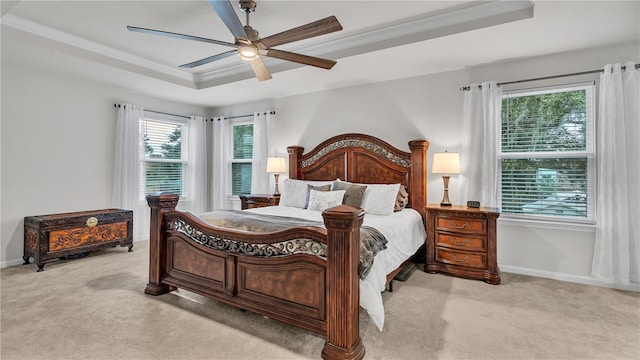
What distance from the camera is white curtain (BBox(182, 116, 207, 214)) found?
5.88 m

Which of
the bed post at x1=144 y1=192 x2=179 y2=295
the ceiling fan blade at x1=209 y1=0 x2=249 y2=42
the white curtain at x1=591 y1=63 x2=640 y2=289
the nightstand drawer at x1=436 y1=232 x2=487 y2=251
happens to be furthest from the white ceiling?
the nightstand drawer at x1=436 y1=232 x2=487 y2=251

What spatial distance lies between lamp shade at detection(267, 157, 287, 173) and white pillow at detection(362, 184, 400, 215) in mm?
1730

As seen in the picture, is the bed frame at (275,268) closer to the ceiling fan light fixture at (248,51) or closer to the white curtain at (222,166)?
the ceiling fan light fixture at (248,51)

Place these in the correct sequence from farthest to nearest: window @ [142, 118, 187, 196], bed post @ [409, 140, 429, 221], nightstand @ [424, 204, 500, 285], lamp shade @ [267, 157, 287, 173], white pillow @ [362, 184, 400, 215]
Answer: window @ [142, 118, 187, 196] < lamp shade @ [267, 157, 287, 173] < bed post @ [409, 140, 429, 221] < white pillow @ [362, 184, 400, 215] < nightstand @ [424, 204, 500, 285]

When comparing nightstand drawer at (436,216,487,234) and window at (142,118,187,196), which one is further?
window at (142,118,187,196)

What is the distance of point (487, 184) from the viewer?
3.62 metres

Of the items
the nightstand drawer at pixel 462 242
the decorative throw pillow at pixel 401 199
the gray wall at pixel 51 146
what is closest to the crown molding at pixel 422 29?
the decorative throw pillow at pixel 401 199

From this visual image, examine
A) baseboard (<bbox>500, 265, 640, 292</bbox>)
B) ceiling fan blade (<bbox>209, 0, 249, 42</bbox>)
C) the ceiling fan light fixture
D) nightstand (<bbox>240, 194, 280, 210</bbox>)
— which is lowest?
baseboard (<bbox>500, 265, 640, 292</bbox>)

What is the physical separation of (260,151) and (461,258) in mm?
3578

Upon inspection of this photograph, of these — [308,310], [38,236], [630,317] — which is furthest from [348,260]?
[38,236]

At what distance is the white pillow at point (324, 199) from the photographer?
12.2 feet

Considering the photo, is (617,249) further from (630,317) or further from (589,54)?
(589,54)

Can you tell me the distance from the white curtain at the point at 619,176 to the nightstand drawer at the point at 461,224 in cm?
113

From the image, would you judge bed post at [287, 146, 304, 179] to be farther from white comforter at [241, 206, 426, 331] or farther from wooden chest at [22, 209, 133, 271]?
wooden chest at [22, 209, 133, 271]
